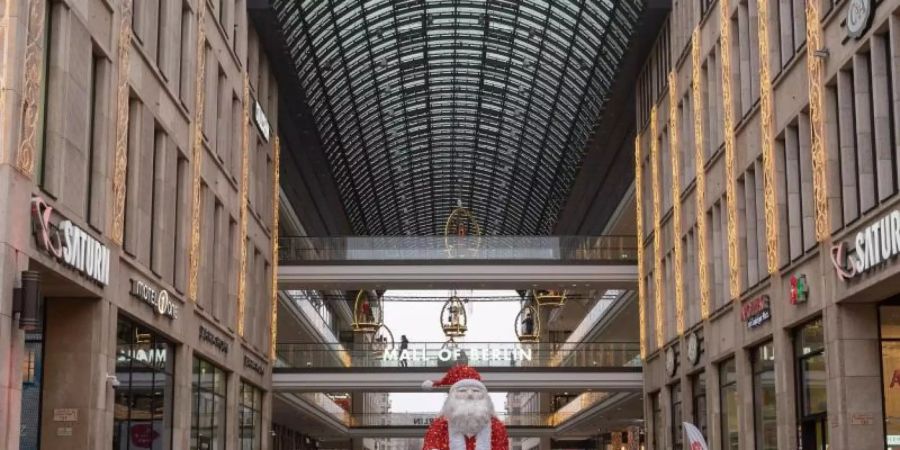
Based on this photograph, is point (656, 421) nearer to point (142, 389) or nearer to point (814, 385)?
point (814, 385)

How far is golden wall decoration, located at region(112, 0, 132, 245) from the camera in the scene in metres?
26.0

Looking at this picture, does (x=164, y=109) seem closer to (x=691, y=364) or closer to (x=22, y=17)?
(x=22, y=17)

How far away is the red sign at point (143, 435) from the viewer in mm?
29516

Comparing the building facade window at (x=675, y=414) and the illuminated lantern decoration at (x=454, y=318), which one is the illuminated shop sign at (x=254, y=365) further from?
the building facade window at (x=675, y=414)

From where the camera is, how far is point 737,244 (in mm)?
33938

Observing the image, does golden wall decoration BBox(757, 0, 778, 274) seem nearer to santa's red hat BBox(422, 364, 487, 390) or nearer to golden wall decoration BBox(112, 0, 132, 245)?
santa's red hat BBox(422, 364, 487, 390)

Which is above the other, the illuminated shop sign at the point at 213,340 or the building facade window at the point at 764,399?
the illuminated shop sign at the point at 213,340

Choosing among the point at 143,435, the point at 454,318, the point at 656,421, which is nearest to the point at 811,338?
the point at 143,435

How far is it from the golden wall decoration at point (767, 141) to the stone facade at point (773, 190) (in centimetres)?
5

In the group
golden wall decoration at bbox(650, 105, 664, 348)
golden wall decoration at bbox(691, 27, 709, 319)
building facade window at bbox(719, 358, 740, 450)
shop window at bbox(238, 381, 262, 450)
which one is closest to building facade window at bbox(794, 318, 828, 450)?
building facade window at bbox(719, 358, 740, 450)

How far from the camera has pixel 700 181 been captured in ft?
126

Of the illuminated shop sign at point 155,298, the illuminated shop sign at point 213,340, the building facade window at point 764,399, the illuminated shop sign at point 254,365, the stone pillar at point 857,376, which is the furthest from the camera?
the illuminated shop sign at point 254,365

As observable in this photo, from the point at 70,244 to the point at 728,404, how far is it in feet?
68.8

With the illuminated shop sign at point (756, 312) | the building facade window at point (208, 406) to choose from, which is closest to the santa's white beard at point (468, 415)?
the illuminated shop sign at point (756, 312)
